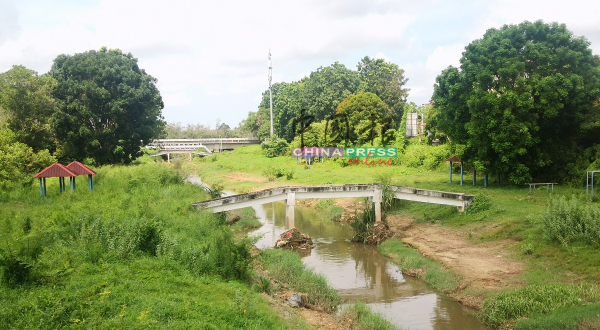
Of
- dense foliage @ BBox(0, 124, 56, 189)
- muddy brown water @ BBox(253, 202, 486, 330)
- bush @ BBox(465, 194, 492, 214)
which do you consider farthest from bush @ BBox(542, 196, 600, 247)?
dense foliage @ BBox(0, 124, 56, 189)

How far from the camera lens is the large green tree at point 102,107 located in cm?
3647

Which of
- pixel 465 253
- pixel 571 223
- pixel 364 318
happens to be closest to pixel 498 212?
pixel 465 253

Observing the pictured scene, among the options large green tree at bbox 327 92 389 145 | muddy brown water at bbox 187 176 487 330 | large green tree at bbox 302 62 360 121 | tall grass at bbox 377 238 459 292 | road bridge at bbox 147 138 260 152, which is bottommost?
muddy brown water at bbox 187 176 487 330

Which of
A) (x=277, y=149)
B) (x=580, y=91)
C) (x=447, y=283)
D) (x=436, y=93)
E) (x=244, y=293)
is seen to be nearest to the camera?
(x=244, y=293)

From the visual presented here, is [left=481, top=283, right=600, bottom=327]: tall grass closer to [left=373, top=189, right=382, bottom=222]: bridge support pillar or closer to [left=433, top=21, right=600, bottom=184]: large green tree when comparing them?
[left=373, top=189, right=382, bottom=222]: bridge support pillar

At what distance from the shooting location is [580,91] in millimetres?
25906

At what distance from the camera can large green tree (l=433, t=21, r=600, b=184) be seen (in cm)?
2616

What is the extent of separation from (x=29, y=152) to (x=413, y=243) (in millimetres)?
23085

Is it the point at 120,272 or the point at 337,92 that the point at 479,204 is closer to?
the point at 120,272

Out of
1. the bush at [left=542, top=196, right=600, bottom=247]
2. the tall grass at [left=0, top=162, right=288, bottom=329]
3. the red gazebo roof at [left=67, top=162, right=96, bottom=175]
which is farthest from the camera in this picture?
the red gazebo roof at [left=67, top=162, right=96, bottom=175]

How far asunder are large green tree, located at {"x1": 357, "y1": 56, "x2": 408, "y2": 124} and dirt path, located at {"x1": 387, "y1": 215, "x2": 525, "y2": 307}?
4017cm

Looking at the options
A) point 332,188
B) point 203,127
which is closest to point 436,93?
point 332,188

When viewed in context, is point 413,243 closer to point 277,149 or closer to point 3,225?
point 3,225

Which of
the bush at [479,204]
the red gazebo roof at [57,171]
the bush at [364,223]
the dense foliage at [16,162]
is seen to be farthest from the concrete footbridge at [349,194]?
the dense foliage at [16,162]
